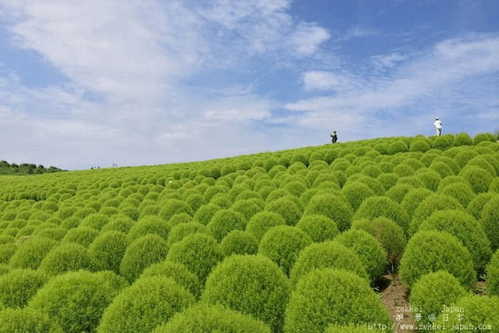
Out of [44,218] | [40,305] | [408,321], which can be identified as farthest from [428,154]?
[44,218]

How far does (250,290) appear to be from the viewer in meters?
4.93

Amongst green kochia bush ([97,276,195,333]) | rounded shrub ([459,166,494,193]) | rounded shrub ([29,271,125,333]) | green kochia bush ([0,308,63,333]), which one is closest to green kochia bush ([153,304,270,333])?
green kochia bush ([97,276,195,333])

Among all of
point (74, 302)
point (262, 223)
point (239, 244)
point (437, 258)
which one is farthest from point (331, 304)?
point (262, 223)

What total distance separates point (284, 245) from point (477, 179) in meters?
7.72

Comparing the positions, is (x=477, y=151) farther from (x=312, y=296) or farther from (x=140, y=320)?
(x=140, y=320)

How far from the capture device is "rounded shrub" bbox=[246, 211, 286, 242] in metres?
8.46

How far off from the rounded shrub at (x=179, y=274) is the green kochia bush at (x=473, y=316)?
3744 mm

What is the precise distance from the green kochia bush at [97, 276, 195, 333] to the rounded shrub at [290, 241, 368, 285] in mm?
1850

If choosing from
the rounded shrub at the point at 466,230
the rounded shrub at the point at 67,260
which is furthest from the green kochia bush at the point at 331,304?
the rounded shrub at the point at 67,260

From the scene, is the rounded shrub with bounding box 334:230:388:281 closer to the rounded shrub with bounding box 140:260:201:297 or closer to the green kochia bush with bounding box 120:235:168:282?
the rounded shrub with bounding box 140:260:201:297

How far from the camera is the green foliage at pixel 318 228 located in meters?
7.55

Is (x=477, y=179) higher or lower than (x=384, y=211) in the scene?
higher

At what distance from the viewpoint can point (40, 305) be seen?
5359mm

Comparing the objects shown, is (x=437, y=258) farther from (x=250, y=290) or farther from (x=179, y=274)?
(x=179, y=274)
